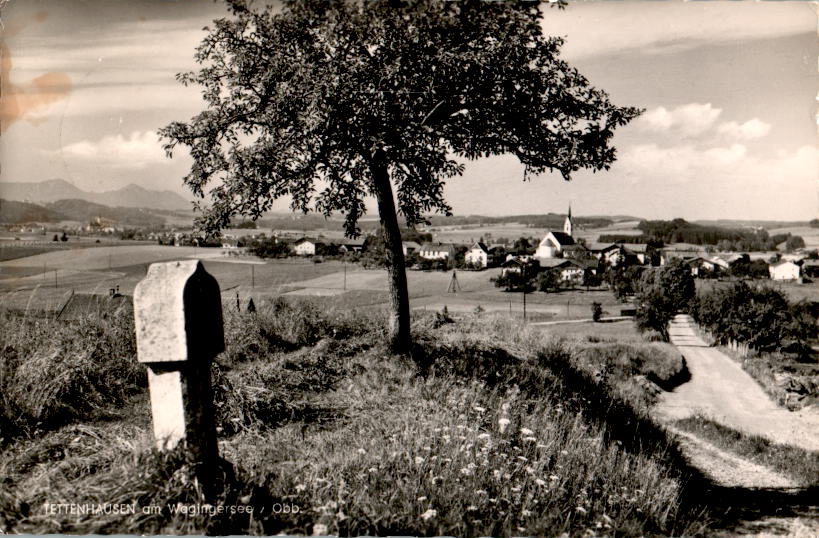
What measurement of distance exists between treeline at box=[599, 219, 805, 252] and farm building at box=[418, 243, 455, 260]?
44.0 feet

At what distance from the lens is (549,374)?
9.10m

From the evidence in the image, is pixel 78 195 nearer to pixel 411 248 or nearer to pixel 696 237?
pixel 411 248

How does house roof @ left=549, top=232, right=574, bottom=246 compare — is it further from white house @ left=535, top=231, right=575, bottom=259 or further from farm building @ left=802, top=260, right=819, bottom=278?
farm building @ left=802, top=260, right=819, bottom=278

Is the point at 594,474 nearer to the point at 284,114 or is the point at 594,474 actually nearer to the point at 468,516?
the point at 468,516

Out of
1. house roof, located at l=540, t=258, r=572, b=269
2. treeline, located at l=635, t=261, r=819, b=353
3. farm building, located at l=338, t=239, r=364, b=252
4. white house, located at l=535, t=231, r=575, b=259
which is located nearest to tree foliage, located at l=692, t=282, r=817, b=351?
treeline, located at l=635, t=261, r=819, b=353

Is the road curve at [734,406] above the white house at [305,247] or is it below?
below

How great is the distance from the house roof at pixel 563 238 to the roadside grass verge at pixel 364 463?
86.6 feet

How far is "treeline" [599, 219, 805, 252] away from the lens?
2808 centimetres

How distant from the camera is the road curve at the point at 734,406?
19.8m

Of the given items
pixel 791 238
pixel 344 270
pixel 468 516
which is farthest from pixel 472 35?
pixel 791 238

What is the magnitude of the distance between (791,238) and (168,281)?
25.5 meters

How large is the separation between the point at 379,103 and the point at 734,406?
26.0m

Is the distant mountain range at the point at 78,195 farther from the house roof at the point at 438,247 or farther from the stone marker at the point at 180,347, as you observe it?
the house roof at the point at 438,247

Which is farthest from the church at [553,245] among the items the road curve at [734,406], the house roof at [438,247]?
the road curve at [734,406]
